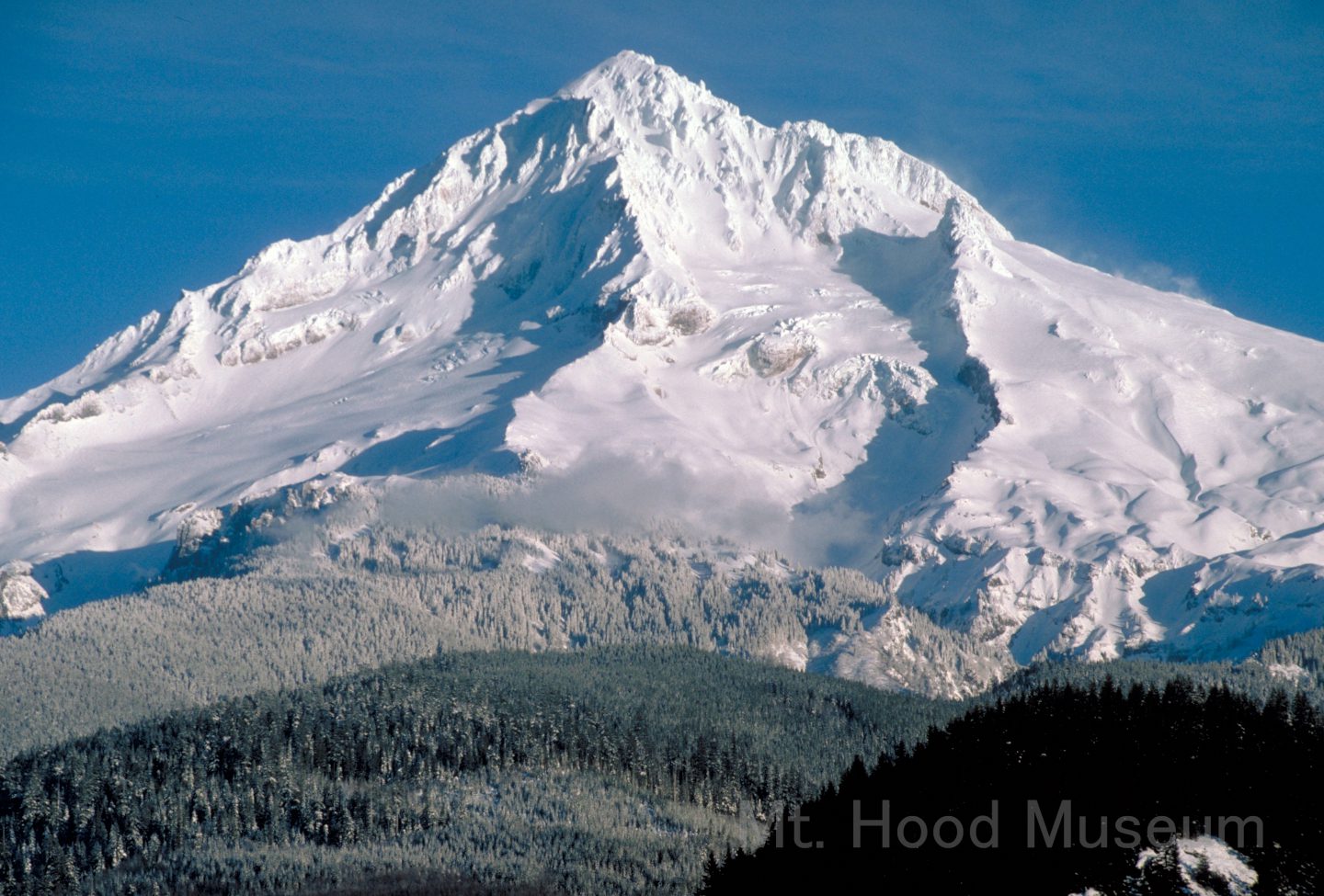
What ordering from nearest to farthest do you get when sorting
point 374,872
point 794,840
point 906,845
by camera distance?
point 906,845 < point 794,840 < point 374,872

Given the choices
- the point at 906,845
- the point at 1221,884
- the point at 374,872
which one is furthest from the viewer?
the point at 374,872

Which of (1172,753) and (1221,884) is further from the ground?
(1172,753)

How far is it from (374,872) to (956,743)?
6954cm

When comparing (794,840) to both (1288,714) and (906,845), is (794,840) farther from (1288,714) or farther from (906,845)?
(1288,714)

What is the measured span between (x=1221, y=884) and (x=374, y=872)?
325 ft

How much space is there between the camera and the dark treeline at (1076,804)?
145750mm

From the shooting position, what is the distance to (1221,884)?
139125 mm

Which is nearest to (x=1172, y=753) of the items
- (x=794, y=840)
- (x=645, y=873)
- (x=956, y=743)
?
(x=956, y=743)

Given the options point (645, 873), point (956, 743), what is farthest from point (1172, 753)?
point (645, 873)

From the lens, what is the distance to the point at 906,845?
543 feet

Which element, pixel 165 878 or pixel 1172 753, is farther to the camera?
pixel 165 878

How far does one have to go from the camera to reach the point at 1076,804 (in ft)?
519

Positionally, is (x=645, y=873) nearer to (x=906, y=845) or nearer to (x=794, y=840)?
(x=794, y=840)

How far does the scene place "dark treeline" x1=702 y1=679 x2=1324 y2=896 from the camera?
14575cm
